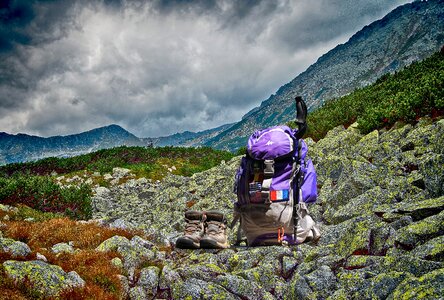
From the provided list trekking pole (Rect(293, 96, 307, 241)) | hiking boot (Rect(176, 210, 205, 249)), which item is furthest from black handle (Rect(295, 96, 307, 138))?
hiking boot (Rect(176, 210, 205, 249))

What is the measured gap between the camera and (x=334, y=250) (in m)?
6.29

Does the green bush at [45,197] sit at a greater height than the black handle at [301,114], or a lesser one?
lesser

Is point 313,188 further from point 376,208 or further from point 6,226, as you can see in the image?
point 6,226

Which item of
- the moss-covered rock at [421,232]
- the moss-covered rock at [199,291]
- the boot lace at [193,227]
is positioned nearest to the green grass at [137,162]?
the boot lace at [193,227]

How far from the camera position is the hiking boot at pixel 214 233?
5.76m

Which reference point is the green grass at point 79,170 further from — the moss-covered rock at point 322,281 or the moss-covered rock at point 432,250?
the moss-covered rock at point 432,250

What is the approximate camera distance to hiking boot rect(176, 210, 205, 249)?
5.86 metres

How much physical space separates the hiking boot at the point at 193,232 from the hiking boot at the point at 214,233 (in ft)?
0.39

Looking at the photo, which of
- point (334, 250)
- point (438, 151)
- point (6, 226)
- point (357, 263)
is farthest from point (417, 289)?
point (6, 226)

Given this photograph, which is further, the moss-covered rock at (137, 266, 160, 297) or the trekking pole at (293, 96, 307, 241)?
the moss-covered rock at (137, 266, 160, 297)

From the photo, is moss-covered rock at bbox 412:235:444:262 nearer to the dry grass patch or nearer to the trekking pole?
the trekking pole

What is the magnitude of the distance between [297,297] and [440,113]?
11.3 meters

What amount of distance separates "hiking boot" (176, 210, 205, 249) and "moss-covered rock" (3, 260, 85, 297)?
6.39 ft

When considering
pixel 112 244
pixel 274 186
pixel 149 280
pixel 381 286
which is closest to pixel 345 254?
pixel 381 286
